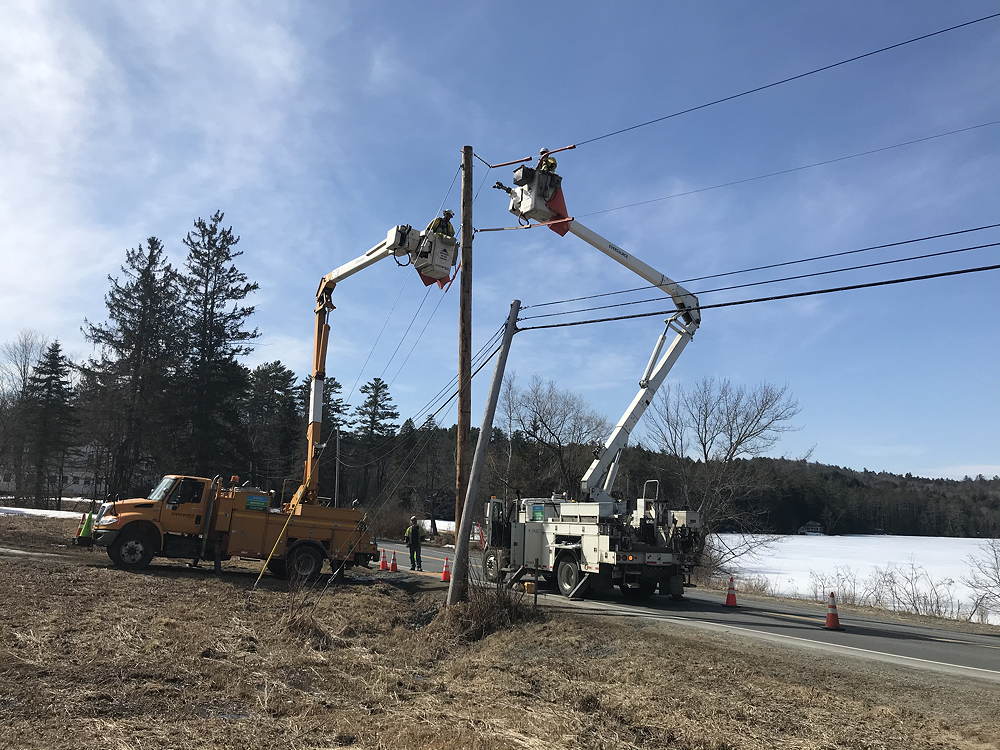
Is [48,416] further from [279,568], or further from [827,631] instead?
[827,631]

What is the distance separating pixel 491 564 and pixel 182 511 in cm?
763

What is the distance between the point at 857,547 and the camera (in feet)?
216

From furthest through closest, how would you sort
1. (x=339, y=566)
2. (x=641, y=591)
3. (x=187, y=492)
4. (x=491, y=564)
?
1. (x=491, y=564)
2. (x=339, y=566)
3. (x=187, y=492)
4. (x=641, y=591)

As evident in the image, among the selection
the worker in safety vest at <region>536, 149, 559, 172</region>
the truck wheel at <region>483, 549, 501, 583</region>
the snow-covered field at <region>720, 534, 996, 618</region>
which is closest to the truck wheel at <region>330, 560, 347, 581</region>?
the truck wheel at <region>483, 549, 501, 583</region>

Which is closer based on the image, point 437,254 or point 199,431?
point 437,254

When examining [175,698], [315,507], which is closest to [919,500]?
[315,507]

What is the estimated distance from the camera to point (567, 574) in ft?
52.6

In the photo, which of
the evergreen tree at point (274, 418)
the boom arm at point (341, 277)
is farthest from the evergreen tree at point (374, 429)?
the boom arm at point (341, 277)

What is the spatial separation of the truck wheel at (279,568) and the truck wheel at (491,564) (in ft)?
16.0

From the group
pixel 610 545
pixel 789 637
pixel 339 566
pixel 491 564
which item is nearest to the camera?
pixel 789 637

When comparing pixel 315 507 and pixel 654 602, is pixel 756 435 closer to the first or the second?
pixel 654 602

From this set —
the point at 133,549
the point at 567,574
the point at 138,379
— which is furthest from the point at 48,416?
the point at 567,574

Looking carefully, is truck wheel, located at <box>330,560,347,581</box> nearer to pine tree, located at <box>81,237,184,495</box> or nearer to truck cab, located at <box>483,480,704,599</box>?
truck cab, located at <box>483,480,704,599</box>

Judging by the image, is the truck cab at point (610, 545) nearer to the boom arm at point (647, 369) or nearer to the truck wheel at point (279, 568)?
the boom arm at point (647, 369)
